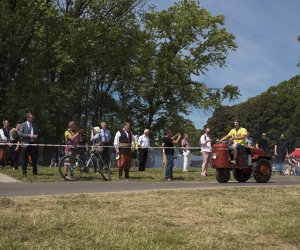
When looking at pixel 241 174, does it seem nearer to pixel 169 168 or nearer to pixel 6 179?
pixel 169 168

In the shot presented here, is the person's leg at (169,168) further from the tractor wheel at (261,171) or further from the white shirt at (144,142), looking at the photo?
the white shirt at (144,142)

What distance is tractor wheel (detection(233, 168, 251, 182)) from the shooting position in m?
16.7

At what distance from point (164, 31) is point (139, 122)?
350 inches

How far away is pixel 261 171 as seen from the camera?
16.5 m

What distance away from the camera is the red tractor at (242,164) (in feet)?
52.5

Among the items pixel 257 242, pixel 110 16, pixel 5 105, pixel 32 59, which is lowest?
pixel 257 242

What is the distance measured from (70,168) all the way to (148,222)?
326 inches

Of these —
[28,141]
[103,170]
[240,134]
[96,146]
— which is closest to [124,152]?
[96,146]

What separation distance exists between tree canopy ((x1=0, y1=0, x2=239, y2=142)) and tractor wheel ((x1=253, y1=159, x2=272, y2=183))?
1754cm

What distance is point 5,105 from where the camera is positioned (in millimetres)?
30859

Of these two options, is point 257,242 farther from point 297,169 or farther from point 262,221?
point 297,169

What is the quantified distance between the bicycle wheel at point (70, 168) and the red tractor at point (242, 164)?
404 centimetres

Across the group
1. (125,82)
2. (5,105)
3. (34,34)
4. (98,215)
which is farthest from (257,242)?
(125,82)

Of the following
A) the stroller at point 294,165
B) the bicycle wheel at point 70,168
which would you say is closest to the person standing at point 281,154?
the stroller at point 294,165
